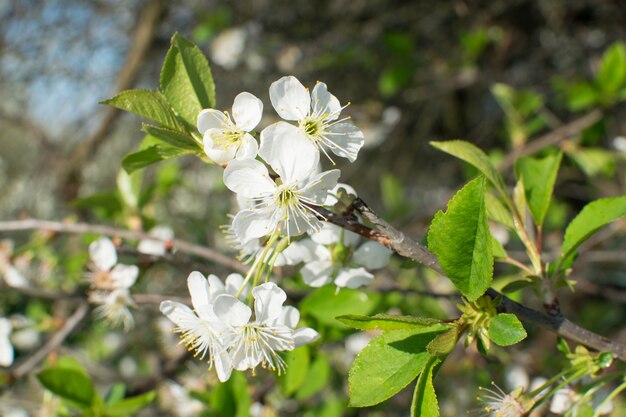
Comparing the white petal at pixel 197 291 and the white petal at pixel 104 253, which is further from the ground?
the white petal at pixel 197 291

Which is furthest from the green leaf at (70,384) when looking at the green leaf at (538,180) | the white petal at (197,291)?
the green leaf at (538,180)

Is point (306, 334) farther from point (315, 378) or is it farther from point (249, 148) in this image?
point (315, 378)

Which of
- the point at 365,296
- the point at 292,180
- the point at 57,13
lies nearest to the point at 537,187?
the point at 365,296

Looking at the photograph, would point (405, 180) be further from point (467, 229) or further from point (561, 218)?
point (467, 229)

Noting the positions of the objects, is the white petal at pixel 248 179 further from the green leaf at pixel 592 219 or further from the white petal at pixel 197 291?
the green leaf at pixel 592 219

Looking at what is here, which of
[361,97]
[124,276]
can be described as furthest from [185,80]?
[361,97]
